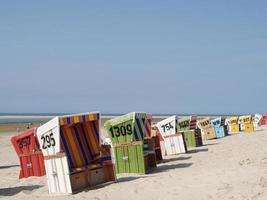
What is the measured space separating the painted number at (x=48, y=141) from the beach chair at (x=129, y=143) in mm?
2752

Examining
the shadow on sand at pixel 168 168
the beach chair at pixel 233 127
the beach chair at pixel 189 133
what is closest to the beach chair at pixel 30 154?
the shadow on sand at pixel 168 168

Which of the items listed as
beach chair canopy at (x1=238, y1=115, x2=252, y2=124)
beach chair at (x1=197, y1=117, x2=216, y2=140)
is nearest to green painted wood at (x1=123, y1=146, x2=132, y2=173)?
beach chair at (x1=197, y1=117, x2=216, y2=140)

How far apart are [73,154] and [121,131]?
6.48ft

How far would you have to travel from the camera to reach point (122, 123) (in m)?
13.2

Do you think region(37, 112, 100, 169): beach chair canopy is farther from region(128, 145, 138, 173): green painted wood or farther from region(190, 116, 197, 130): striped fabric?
region(190, 116, 197, 130): striped fabric

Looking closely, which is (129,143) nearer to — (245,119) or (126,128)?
(126,128)

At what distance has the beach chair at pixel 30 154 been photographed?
46.6ft

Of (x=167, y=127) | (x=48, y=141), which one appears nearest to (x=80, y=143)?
(x=48, y=141)

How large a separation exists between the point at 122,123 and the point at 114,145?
0.73 m

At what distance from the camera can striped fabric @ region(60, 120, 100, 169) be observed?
11562mm

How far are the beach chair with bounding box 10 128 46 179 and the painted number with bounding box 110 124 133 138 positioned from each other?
2.61m

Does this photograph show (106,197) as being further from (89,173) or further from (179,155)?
(179,155)

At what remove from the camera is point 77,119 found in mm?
11016

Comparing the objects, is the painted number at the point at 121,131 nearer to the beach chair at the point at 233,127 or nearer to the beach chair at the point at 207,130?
the beach chair at the point at 207,130
